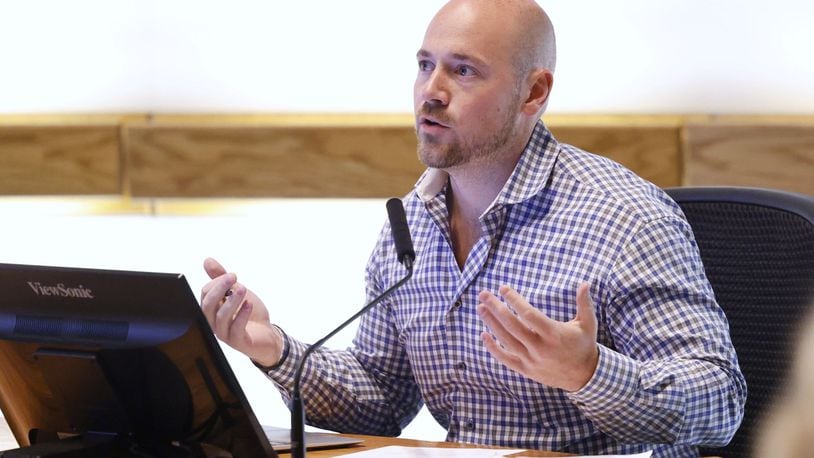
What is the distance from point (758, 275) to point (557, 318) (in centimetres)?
31

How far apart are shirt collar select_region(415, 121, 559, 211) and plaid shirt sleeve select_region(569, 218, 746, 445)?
19cm

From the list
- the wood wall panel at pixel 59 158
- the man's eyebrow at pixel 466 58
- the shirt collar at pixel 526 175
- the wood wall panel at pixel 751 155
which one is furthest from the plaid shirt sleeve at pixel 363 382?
the wood wall panel at pixel 59 158

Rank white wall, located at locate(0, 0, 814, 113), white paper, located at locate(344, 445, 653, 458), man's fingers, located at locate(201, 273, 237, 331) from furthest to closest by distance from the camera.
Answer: white wall, located at locate(0, 0, 814, 113)
man's fingers, located at locate(201, 273, 237, 331)
white paper, located at locate(344, 445, 653, 458)

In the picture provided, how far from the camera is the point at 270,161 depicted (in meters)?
3.03

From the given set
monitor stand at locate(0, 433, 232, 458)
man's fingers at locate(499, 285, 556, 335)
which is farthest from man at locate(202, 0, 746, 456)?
monitor stand at locate(0, 433, 232, 458)

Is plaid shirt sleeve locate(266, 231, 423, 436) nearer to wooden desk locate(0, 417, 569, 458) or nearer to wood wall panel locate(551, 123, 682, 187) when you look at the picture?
wooden desk locate(0, 417, 569, 458)

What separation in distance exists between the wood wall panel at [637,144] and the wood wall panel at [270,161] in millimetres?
403

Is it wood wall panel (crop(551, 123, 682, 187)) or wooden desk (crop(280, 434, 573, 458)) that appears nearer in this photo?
wooden desk (crop(280, 434, 573, 458))

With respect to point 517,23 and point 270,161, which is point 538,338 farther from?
point 270,161

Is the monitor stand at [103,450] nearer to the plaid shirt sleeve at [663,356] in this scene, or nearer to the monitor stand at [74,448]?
the monitor stand at [74,448]

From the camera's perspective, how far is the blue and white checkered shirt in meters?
1.58

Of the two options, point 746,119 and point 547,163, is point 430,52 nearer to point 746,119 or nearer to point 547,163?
point 547,163

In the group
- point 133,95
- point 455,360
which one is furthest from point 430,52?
point 133,95

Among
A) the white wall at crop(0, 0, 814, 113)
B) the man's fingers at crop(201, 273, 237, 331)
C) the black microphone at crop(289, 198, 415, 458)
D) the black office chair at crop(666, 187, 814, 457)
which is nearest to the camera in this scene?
the black microphone at crop(289, 198, 415, 458)
